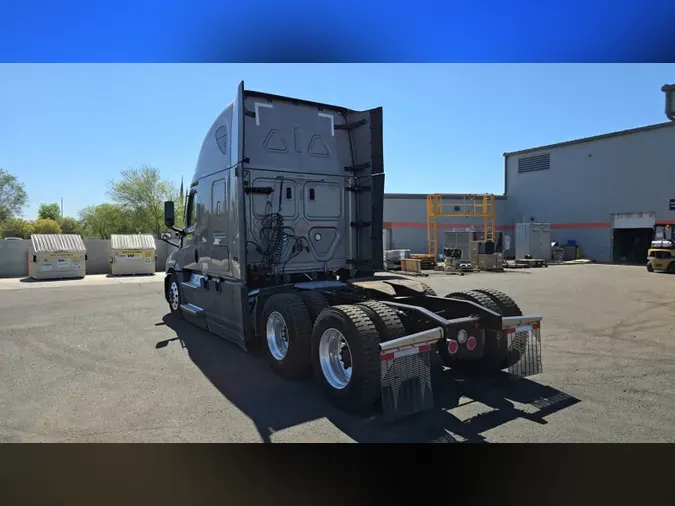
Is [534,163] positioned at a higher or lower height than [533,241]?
higher

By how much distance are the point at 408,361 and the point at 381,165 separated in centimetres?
389

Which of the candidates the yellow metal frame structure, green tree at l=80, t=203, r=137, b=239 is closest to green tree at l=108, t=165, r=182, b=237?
green tree at l=80, t=203, r=137, b=239

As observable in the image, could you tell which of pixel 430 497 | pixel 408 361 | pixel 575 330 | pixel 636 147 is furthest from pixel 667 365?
pixel 636 147

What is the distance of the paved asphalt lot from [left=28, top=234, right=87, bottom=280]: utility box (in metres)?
12.8

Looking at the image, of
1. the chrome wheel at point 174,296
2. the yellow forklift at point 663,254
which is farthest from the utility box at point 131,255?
the yellow forklift at point 663,254

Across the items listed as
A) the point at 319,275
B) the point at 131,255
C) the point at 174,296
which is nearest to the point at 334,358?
the point at 319,275

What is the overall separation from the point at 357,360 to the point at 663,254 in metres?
24.5

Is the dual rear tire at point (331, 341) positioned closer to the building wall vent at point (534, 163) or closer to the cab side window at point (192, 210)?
the cab side window at point (192, 210)

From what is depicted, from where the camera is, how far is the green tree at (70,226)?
53722 millimetres

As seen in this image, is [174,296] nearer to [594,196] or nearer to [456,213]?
[456,213]

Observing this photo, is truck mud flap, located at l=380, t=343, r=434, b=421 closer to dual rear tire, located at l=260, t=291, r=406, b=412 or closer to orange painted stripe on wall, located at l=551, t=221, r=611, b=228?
dual rear tire, located at l=260, t=291, r=406, b=412

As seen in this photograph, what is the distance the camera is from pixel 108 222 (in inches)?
1704

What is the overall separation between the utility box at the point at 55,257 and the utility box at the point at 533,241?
26948 mm
